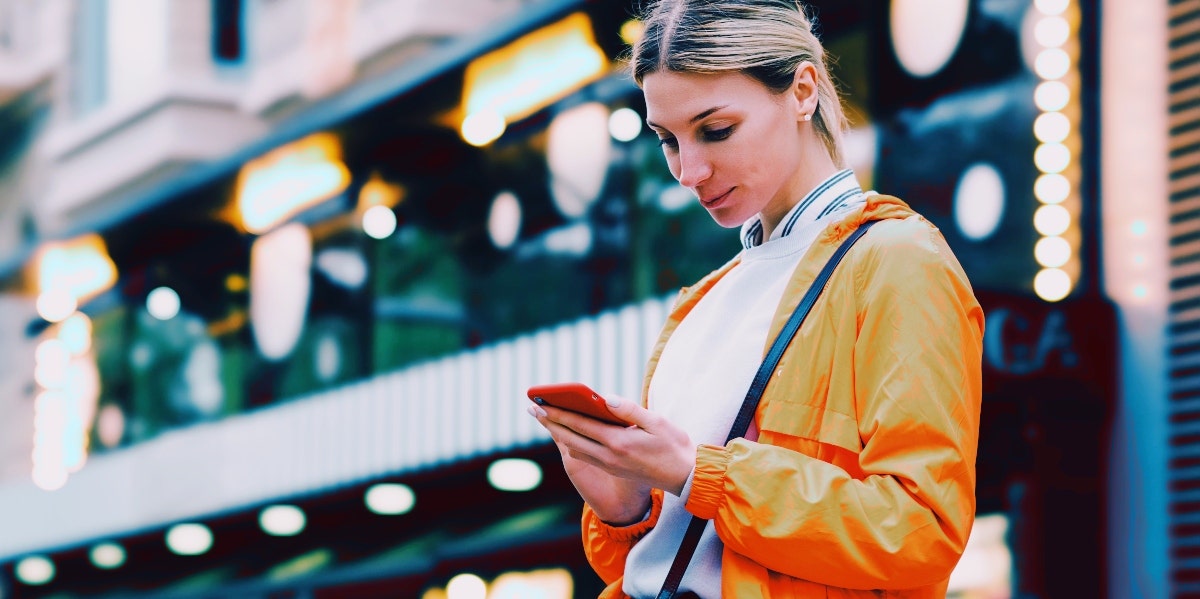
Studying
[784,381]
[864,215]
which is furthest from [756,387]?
[864,215]

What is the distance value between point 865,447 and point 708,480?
19cm

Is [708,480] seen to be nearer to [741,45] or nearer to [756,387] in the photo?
[756,387]

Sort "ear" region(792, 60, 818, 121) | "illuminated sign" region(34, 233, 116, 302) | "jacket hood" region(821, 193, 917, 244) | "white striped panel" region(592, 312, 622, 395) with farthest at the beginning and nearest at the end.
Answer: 1. "illuminated sign" region(34, 233, 116, 302)
2. "white striped panel" region(592, 312, 622, 395)
3. "ear" region(792, 60, 818, 121)
4. "jacket hood" region(821, 193, 917, 244)

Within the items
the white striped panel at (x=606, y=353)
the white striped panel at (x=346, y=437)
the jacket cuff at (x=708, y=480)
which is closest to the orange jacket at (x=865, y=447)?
the jacket cuff at (x=708, y=480)

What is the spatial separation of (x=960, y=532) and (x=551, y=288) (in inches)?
332

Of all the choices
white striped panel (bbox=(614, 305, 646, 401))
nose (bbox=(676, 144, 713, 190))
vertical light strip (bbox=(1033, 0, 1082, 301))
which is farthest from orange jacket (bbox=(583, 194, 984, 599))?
white striped panel (bbox=(614, 305, 646, 401))

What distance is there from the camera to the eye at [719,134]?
2.00 m

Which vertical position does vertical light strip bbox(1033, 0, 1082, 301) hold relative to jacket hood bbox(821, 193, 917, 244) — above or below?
above

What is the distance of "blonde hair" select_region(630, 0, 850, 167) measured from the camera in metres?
1.98

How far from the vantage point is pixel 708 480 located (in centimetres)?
175

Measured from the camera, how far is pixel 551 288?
10.1 meters

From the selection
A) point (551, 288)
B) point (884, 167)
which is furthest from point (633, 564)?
point (551, 288)

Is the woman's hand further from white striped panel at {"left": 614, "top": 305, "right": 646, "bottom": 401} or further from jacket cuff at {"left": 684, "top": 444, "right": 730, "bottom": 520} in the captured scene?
white striped panel at {"left": 614, "top": 305, "right": 646, "bottom": 401}

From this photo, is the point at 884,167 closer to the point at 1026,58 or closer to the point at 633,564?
the point at 1026,58
